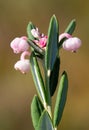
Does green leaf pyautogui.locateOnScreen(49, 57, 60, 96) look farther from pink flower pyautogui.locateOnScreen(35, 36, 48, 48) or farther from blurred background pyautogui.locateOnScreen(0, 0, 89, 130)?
blurred background pyautogui.locateOnScreen(0, 0, 89, 130)

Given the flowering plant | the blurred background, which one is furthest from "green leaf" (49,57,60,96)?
the blurred background

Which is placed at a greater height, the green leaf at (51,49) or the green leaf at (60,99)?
the green leaf at (51,49)

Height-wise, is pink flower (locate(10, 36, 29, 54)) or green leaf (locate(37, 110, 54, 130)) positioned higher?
pink flower (locate(10, 36, 29, 54))

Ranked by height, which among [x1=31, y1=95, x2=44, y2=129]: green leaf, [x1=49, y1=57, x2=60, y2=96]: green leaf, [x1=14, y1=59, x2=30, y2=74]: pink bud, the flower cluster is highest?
the flower cluster

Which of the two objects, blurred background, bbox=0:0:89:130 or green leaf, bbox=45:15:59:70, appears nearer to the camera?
green leaf, bbox=45:15:59:70

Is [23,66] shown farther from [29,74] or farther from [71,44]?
[29,74]

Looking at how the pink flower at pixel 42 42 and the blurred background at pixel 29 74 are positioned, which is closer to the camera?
the pink flower at pixel 42 42

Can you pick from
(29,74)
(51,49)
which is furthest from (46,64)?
(29,74)

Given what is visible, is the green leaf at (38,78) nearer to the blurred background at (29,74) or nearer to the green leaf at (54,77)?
the green leaf at (54,77)

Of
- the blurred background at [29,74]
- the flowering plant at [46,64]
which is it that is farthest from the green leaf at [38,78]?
the blurred background at [29,74]
